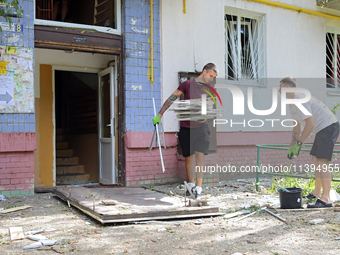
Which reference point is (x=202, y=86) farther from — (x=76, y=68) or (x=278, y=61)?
(x=278, y=61)

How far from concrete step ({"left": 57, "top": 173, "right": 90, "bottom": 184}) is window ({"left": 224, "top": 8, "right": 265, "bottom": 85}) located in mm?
3741

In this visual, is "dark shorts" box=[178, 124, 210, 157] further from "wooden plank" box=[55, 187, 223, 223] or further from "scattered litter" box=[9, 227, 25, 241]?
"scattered litter" box=[9, 227, 25, 241]

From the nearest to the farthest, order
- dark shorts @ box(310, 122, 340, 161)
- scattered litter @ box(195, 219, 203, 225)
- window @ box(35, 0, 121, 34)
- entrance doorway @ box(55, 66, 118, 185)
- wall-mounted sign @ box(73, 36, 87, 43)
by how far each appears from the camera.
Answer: scattered litter @ box(195, 219, 203, 225), dark shorts @ box(310, 122, 340, 161), wall-mounted sign @ box(73, 36, 87, 43), window @ box(35, 0, 121, 34), entrance doorway @ box(55, 66, 118, 185)

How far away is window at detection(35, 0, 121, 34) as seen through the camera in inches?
260

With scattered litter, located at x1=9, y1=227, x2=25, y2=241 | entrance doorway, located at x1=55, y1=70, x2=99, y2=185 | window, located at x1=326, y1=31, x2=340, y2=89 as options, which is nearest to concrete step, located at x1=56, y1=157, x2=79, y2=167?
entrance doorway, located at x1=55, y1=70, x2=99, y2=185

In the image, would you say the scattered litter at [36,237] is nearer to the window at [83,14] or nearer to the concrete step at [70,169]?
the window at [83,14]

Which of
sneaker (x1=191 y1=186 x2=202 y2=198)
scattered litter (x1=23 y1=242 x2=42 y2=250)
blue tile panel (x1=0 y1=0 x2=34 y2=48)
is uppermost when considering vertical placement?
blue tile panel (x1=0 y1=0 x2=34 y2=48)

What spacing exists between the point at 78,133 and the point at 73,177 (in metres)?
1.45

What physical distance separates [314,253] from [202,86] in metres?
3.07

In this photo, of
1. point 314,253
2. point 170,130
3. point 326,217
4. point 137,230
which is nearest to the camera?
point 314,253

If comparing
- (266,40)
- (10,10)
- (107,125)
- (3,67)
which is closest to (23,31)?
(10,10)

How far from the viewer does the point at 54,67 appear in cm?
719

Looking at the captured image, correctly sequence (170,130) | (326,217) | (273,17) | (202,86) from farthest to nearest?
1. (273,17)
2. (170,130)
3. (202,86)
4. (326,217)

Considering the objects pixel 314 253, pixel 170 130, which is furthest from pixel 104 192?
pixel 314 253
